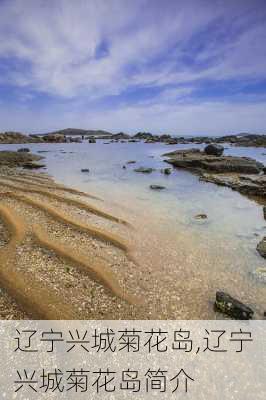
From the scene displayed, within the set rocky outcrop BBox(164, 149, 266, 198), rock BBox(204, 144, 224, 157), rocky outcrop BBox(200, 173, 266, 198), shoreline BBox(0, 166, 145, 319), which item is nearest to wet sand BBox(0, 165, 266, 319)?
shoreline BBox(0, 166, 145, 319)

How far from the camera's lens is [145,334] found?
519 centimetres

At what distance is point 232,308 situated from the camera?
5.73 meters

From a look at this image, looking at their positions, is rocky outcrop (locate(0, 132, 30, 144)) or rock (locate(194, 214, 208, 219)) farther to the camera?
rocky outcrop (locate(0, 132, 30, 144))

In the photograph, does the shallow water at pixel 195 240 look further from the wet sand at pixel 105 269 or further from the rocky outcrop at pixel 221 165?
the rocky outcrop at pixel 221 165

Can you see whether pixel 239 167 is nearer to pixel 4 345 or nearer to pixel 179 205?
pixel 179 205

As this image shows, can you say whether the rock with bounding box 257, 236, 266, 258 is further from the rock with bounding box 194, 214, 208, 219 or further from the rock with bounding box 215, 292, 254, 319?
the rock with bounding box 215, 292, 254, 319

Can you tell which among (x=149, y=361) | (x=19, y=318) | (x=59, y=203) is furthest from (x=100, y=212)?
(x=149, y=361)

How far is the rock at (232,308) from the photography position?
222 inches

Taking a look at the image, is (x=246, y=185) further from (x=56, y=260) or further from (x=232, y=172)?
(x=56, y=260)

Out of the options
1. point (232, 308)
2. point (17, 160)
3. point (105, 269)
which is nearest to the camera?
point (232, 308)

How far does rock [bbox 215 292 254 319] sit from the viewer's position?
18.5 ft

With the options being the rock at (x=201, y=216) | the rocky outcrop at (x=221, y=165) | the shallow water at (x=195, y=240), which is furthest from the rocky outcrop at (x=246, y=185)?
the rock at (x=201, y=216)

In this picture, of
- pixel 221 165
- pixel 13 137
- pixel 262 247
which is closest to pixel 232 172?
pixel 221 165

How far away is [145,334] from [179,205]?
10702 millimetres
